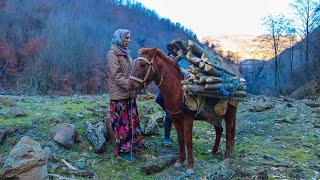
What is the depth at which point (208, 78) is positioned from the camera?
5.96 metres

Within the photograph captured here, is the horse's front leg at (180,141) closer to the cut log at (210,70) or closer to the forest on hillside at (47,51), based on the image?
the cut log at (210,70)

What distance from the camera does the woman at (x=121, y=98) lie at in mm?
6285

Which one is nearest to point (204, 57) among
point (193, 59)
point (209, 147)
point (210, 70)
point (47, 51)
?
point (193, 59)

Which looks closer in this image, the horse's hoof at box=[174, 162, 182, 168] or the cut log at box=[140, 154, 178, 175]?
the cut log at box=[140, 154, 178, 175]

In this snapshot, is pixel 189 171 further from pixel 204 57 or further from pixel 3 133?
pixel 3 133

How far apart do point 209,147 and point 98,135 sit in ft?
6.79

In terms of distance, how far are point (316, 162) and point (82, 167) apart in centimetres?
363

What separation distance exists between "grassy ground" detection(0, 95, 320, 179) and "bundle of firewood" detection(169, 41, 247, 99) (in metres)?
1.03

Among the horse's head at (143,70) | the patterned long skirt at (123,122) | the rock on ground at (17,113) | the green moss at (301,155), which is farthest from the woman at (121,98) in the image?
the green moss at (301,155)

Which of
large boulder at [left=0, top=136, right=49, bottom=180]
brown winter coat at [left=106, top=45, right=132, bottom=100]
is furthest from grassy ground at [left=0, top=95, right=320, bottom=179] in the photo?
brown winter coat at [left=106, top=45, right=132, bottom=100]

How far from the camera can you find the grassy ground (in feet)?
20.0

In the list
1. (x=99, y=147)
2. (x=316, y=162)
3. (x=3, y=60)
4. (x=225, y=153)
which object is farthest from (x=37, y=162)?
(x=3, y=60)

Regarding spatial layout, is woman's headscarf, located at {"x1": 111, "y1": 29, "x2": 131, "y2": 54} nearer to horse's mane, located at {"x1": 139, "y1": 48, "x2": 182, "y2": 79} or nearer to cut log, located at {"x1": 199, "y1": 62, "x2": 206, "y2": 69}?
horse's mane, located at {"x1": 139, "y1": 48, "x2": 182, "y2": 79}

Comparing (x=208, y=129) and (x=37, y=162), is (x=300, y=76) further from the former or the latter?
(x=37, y=162)
